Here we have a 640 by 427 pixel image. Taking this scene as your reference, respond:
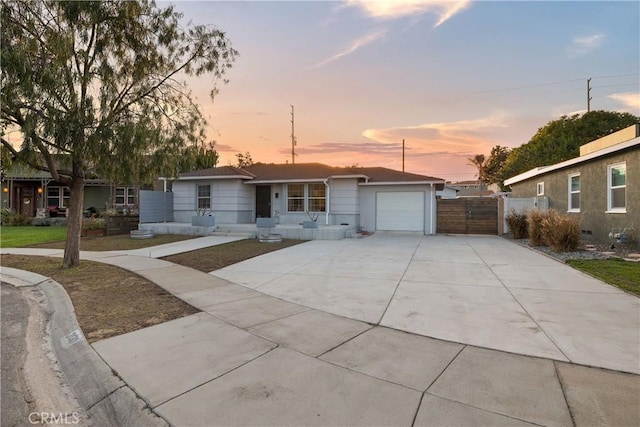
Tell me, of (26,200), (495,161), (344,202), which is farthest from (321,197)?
(495,161)

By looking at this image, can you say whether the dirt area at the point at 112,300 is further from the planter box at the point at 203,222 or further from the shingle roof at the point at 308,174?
the shingle roof at the point at 308,174

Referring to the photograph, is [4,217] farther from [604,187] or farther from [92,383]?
[604,187]

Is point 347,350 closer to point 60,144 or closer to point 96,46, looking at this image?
point 60,144

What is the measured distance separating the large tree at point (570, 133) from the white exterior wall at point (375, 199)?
21240 millimetres

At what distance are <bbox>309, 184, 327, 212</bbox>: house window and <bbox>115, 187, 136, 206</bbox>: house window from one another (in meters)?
14.8

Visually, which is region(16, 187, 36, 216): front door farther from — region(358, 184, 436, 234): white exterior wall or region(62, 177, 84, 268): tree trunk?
region(358, 184, 436, 234): white exterior wall

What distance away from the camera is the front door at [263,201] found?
2005 cm

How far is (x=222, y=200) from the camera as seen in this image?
63.0 ft

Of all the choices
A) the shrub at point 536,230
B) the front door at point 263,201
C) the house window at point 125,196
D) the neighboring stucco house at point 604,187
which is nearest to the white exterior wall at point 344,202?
the front door at point 263,201

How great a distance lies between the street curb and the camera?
8.80ft

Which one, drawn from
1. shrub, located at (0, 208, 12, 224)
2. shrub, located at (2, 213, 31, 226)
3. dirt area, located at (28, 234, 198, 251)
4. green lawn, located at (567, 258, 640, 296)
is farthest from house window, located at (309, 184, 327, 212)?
shrub, located at (0, 208, 12, 224)

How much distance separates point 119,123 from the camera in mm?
7695

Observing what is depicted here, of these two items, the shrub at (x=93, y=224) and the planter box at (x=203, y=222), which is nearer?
the shrub at (x=93, y=224)

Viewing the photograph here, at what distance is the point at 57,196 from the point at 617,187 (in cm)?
3236
